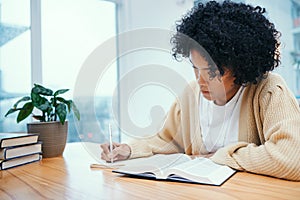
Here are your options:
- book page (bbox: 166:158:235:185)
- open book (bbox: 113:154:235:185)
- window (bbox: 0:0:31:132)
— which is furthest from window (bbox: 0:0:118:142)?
book page (bbox: 166:158:235:185)

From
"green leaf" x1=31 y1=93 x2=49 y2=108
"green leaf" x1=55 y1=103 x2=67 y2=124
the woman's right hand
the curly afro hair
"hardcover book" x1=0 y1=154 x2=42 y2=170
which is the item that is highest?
the curly afro hair

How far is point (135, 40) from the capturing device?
91cm

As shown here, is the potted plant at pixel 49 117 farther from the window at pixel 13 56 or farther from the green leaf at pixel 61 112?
the window at pixel 13 56

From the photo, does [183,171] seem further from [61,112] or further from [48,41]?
[48,41]

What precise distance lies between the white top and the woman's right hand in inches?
11.7

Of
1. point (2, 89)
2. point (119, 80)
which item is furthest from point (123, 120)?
point (2, 89)

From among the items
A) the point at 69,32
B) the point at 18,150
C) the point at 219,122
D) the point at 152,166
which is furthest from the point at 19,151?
the point at 69,32

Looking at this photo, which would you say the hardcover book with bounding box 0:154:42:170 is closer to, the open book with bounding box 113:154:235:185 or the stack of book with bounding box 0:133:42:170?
the stack of book with bounding box 0:133:42:170

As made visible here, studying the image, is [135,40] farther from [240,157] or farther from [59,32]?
[59,32]

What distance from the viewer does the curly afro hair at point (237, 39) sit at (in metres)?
0.89

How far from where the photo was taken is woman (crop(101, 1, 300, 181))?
0.74 meters

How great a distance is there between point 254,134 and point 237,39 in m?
0.30

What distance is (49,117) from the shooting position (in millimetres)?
1087

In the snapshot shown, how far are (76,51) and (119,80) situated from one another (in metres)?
1.49
